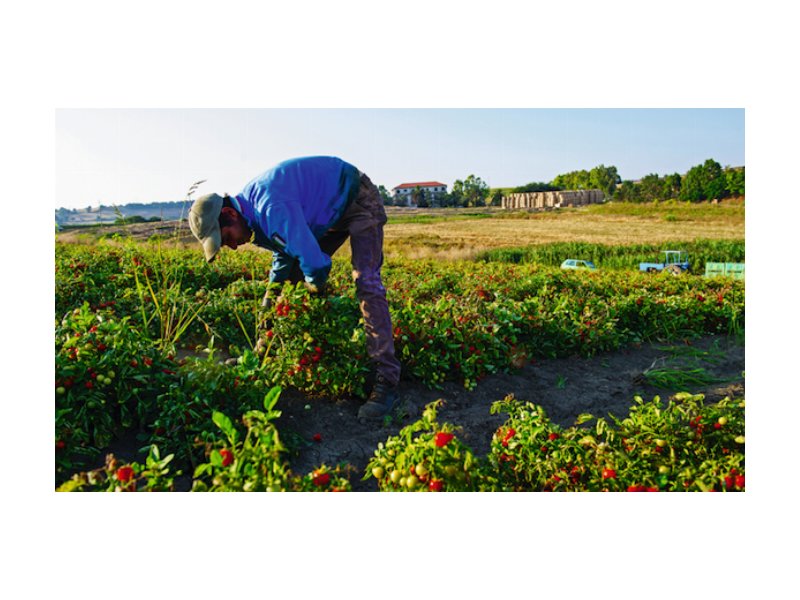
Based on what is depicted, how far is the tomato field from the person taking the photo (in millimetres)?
2008

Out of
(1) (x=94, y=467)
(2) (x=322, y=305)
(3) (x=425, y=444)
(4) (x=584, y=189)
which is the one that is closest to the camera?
(3) (x=425, y=444)

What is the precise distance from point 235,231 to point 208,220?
152mm

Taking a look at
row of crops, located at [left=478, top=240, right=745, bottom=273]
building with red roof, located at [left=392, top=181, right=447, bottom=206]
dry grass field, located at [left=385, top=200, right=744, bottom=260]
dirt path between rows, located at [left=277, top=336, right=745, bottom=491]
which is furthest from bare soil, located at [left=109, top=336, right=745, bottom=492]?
row of crops, located at [left=478, top=240, right=745, bottom=273]

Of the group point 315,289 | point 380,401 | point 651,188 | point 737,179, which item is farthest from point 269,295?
point 651,188

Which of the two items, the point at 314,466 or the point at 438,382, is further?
the point at 438,382

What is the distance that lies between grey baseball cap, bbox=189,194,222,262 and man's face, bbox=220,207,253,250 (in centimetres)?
6

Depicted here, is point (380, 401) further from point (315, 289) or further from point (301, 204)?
point (301, 204)

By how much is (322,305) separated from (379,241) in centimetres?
51

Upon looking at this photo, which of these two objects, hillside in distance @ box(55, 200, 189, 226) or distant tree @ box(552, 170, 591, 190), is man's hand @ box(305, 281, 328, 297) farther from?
distant tree @ box(552, 170, 591, 190)

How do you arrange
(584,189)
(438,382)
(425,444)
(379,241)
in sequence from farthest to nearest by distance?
(584,189) → (438,382) → (379,241) → (425,444)

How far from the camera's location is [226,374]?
264 centimetres

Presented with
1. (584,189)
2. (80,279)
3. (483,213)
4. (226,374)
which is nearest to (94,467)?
(226,374)

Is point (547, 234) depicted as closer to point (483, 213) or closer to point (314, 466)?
point (483, 213)

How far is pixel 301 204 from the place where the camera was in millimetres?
2891
